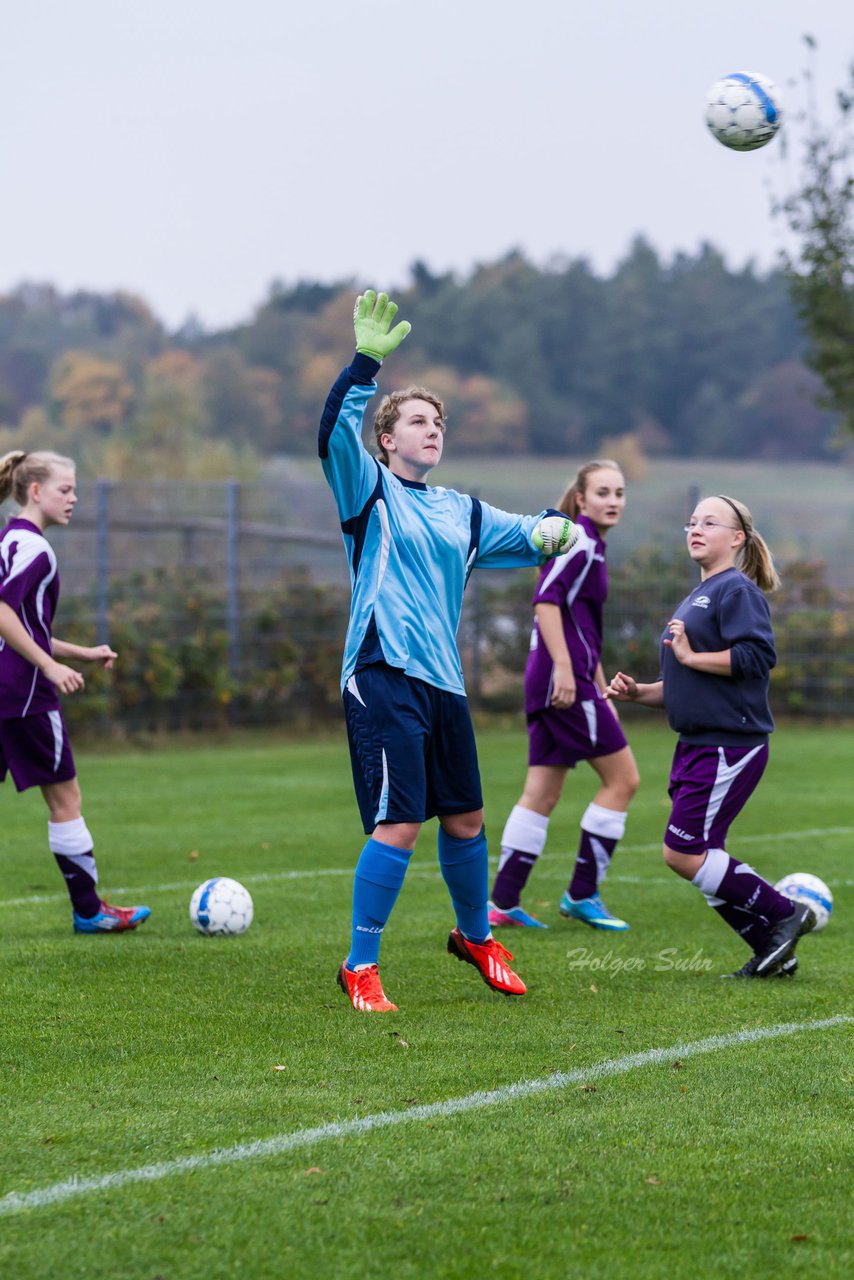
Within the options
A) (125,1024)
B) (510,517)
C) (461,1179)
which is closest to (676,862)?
(510,517)

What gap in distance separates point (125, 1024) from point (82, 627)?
459 inches

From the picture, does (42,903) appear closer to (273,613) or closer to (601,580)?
(601,580)

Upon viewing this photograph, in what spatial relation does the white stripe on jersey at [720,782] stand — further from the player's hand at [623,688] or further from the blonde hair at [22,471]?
the blonde hair at [22,471]

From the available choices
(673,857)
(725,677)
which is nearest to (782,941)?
(673,857)

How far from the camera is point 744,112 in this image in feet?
25.1

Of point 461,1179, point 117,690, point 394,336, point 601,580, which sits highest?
point 394,336

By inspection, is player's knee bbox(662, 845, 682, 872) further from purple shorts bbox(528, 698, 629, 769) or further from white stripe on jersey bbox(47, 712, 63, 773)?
white stripe on jersey bbox(47, 712, 63, 773)

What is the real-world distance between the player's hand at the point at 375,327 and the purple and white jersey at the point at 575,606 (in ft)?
7.68

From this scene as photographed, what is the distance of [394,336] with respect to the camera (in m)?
5.36

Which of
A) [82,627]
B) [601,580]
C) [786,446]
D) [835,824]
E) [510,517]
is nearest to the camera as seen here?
[510,517]

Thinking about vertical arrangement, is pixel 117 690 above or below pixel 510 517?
below

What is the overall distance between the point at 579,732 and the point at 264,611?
11040 millimetres

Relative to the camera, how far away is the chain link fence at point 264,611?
56.4ft

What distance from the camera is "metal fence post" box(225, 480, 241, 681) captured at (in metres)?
18.0
